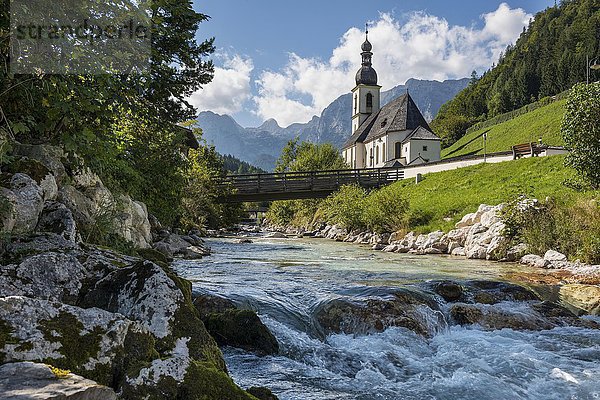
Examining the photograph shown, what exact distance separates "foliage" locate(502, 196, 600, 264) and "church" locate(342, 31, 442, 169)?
41125 millimetres

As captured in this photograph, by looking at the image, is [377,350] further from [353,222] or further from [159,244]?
[353,222]

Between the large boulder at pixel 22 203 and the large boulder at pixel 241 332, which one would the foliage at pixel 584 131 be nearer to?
the large boulder at pixel 241 332

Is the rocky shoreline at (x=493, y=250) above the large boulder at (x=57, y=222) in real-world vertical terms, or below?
below

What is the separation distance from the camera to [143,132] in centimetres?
2072

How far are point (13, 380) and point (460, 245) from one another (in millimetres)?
19240

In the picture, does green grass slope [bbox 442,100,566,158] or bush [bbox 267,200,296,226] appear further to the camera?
green grass slope [bbox 442,100,566,158]

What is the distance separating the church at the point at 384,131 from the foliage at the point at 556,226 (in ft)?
135

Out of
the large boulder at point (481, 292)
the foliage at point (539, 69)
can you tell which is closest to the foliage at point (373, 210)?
the large boulder at point (481, 292)

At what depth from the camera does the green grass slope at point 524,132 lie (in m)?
67.4

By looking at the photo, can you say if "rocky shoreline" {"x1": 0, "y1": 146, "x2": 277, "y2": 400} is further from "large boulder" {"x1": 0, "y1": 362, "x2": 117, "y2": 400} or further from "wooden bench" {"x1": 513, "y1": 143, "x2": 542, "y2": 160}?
"wooden bench" {"x1": 513, "y1": 143, "x2": 542, "y2": 160}

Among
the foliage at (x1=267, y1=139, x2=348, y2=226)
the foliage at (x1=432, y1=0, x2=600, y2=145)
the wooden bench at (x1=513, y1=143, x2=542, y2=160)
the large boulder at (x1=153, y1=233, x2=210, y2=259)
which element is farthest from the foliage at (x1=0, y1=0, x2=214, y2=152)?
the foliage at (x1=432, y1=0, x2=600, y2=145)

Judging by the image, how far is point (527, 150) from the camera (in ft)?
113

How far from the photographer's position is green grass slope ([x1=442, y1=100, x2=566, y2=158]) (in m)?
67.4

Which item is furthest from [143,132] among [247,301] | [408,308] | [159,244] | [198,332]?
[198,332]
